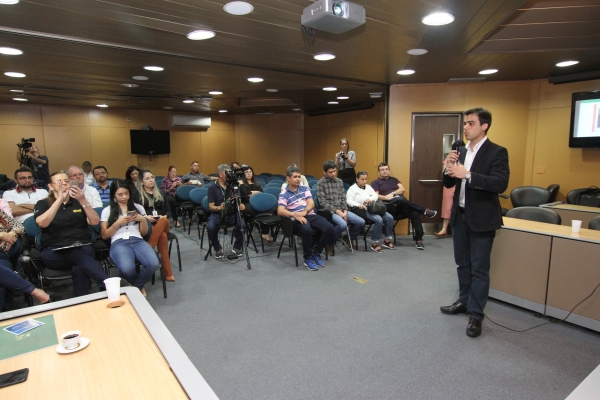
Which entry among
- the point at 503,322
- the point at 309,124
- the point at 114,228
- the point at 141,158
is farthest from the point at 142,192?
the point at 309,124

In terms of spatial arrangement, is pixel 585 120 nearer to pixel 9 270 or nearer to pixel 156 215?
pixel 156 215

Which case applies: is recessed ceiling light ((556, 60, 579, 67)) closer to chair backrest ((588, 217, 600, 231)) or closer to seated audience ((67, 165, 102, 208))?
chair backrest ((588, 217, 600, 231))

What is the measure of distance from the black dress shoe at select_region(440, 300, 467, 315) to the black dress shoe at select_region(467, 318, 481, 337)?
32 centimetres

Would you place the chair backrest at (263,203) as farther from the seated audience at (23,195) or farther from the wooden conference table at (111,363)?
the wooden conference table at (111,363)

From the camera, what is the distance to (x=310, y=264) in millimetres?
4617

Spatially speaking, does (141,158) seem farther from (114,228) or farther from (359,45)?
(359,45)

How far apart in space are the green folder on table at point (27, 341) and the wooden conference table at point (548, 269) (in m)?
3.54

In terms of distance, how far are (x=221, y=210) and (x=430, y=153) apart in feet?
12.7

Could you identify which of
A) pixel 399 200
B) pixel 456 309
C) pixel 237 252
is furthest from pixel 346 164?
pixel 456 309

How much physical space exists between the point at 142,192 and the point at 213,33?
7.24 ft

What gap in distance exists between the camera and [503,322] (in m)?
3.14

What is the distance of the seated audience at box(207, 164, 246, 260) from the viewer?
4.93 m

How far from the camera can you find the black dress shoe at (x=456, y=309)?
326 cm

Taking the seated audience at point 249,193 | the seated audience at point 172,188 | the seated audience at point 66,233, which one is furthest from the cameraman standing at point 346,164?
the seated audience at point 66,233
